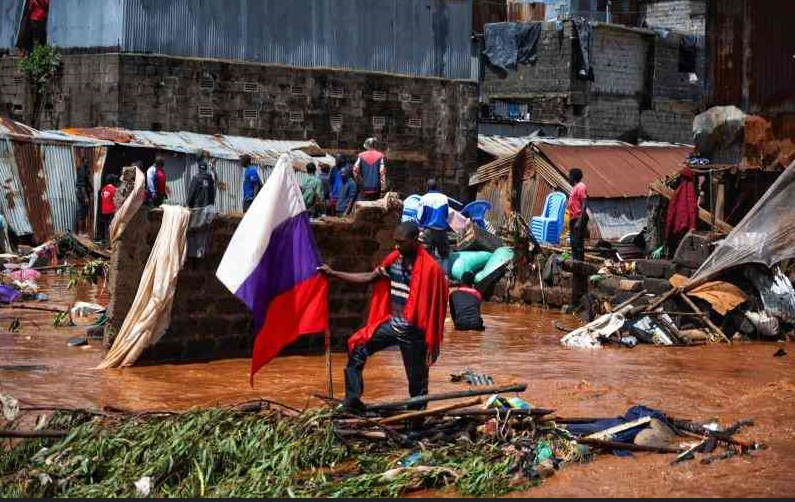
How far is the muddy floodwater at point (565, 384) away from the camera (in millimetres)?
8133

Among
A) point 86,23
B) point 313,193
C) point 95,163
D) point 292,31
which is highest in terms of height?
point 292,31

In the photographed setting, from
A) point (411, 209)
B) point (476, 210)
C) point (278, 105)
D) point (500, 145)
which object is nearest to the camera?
point (411, 209)

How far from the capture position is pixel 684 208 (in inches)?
696

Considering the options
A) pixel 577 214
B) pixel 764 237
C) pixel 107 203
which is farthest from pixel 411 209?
pixel 107 203

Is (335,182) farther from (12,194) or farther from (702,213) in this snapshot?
(702,213)

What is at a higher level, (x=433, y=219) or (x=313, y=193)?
(x=313, y=193)

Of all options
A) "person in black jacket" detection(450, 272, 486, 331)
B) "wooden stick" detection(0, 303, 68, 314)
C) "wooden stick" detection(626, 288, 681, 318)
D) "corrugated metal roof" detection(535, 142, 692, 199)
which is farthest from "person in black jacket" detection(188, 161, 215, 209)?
"corrugated metal roof" detection(535, 142, 692, 199)

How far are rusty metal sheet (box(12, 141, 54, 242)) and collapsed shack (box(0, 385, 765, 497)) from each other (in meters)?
13.3

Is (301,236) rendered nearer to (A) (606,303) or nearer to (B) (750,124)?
(A) (606,303)

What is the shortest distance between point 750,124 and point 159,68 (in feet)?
38.6

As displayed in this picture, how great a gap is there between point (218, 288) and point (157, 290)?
75cm

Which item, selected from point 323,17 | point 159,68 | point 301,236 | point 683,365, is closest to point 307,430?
point 301,236

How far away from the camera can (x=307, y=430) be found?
809 centimetres

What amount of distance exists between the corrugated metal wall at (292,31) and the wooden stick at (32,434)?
17.2 metres
